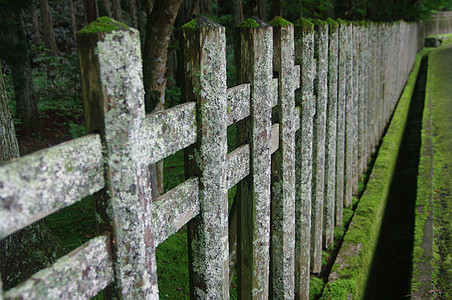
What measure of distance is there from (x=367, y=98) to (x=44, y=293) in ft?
17.2

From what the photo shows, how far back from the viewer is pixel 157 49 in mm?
3527

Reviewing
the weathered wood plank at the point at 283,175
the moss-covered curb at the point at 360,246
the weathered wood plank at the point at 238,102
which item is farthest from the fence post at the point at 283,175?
the moss-covered curb at the point at 360,246

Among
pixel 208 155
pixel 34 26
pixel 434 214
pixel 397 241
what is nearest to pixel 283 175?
pixel 208 155

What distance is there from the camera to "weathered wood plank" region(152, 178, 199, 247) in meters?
1.37

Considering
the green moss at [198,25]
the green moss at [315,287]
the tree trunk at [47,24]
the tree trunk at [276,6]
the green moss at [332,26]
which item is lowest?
the green moss at [315,287]

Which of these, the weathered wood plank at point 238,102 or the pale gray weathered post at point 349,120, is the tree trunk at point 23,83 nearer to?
the pale gray weathered post at point 349,120

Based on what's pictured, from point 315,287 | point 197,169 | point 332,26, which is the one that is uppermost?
point 332,26

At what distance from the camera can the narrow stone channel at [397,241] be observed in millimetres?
4275

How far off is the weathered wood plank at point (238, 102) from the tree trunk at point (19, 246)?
1.75 meters

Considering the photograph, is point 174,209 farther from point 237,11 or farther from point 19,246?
point 237,11

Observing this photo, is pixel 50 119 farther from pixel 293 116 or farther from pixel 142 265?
pixel 142 265

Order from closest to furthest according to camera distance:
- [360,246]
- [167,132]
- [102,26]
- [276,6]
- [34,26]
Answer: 1. [102,26]
2. [167,132]
3. [360,246]
4. [276,6]
5. [34,26]

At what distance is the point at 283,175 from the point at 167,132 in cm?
113

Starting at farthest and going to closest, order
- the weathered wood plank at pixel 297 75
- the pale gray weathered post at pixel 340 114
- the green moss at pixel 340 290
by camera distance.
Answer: the pale gray weathered post at pixel 340 114
the green moss at pixel 340 290
the weathered wood plank at pixel 297 75
